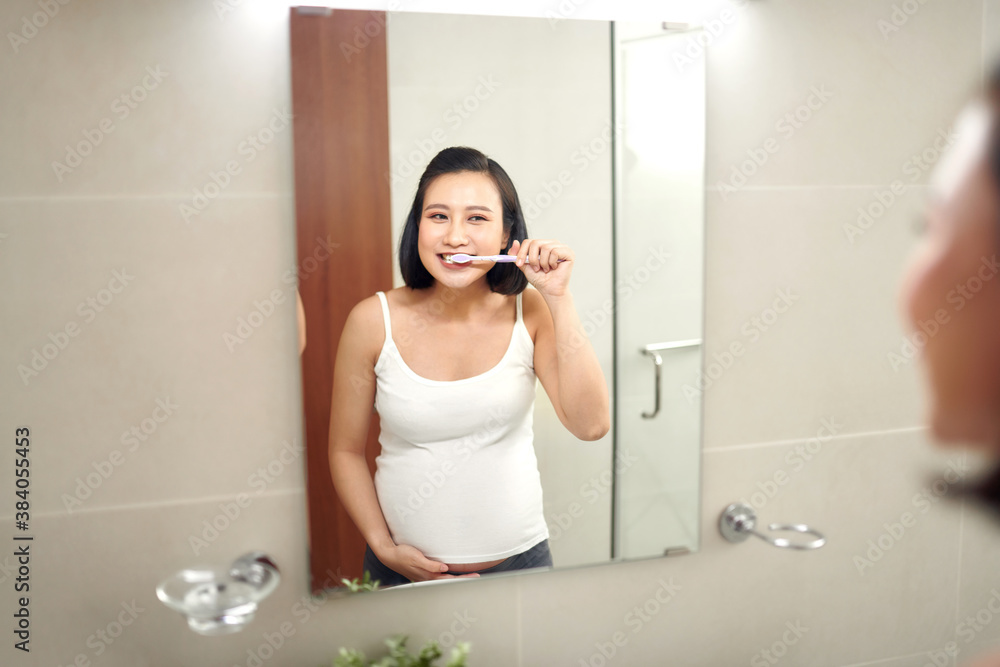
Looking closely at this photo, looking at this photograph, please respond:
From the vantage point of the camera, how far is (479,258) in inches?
38.7

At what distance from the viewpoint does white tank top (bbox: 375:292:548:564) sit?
98 cm

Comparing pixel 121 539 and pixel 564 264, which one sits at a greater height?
pixel 564 264

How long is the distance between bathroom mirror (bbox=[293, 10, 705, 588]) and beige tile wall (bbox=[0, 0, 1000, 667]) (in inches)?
2.3

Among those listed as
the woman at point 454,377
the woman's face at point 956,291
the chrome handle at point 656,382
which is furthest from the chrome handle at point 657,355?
the woman's face at point 956,291

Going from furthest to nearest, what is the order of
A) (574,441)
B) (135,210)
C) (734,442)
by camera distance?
(734,442)
(574,441)
(135,210)

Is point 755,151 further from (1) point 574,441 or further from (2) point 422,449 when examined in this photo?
(2) point 422,449

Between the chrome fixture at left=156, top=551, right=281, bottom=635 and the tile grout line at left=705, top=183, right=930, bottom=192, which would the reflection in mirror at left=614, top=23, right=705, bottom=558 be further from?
the chrome fixture at left=156, top=551, right=281, bottom=635

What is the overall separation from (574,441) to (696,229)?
A: 36 cm

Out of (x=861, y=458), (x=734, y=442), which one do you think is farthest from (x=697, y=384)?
(x=861, y=458)

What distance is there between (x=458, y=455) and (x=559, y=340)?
205 millimetres

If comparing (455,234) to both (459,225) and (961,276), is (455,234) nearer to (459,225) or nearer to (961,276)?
(459,225)

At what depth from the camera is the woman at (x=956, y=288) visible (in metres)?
0.20

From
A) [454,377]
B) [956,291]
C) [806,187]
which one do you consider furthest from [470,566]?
[956,291]

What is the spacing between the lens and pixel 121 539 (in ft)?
3.13
